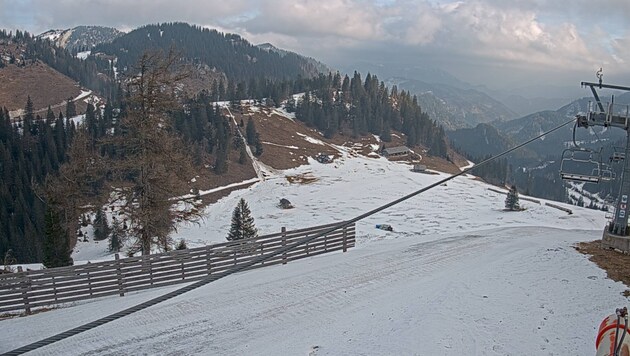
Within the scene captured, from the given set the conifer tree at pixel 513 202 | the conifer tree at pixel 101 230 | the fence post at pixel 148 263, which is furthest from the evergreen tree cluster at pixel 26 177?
the conifer tree at pixel 513 202

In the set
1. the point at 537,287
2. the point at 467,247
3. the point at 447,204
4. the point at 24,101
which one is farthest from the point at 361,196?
the point at 24,101

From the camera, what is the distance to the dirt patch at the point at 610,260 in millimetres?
12594

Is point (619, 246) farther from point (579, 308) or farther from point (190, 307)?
point (190, 307)

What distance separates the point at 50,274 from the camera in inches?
533

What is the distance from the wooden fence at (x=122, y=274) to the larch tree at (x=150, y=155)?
15.7 ft

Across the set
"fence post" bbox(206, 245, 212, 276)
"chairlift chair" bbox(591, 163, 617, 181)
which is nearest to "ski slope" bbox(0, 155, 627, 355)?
"fence post" bbox(206, 245, 212, 276)

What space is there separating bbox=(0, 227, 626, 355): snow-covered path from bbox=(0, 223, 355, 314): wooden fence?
0.91 metres

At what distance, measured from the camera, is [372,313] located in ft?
34.2

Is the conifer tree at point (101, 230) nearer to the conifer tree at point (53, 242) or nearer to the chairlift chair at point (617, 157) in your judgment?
the conifer tree at point (53, 242)

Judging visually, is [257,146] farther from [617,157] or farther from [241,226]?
[617,157]

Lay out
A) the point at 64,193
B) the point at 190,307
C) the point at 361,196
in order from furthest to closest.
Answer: the point at 361,196, the point at 64,193, the point at 190,307

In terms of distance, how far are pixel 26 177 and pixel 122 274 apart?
231ft

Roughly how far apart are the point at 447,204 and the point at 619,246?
159ft

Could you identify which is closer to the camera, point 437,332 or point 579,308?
point 437,332
